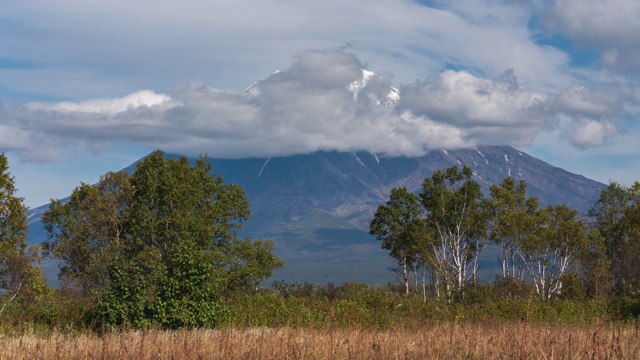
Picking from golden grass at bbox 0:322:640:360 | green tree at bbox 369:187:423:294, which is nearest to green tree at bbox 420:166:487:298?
green tree at bbox 369:187:423:294

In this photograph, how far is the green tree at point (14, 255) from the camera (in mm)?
37625

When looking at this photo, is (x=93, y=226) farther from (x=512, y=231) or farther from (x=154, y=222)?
(x=512, y=231)

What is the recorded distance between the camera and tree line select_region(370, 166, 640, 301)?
225ft

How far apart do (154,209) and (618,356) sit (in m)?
53.8

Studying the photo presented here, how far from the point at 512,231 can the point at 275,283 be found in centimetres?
2595

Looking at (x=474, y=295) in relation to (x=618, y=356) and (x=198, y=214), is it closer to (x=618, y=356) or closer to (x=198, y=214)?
(x=198, y=214)

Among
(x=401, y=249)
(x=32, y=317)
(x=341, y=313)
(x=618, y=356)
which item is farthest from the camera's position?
(x=401, y=249)

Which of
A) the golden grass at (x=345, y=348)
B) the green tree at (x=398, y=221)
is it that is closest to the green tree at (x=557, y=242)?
the green tree at (x=398, y=221)

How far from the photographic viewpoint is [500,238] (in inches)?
2936

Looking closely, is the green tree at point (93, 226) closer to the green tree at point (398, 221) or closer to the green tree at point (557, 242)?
the green tree at point (398, 221)

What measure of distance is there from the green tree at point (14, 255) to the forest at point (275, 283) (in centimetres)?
8

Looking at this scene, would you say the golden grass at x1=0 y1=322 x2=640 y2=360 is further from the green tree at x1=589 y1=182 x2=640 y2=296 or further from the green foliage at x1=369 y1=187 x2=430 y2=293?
the green foliage at x1=369 y1=187 x2=430 y2=293

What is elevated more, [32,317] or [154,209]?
[154,209]

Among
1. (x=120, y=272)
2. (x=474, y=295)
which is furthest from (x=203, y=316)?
(x=474, y=295)
